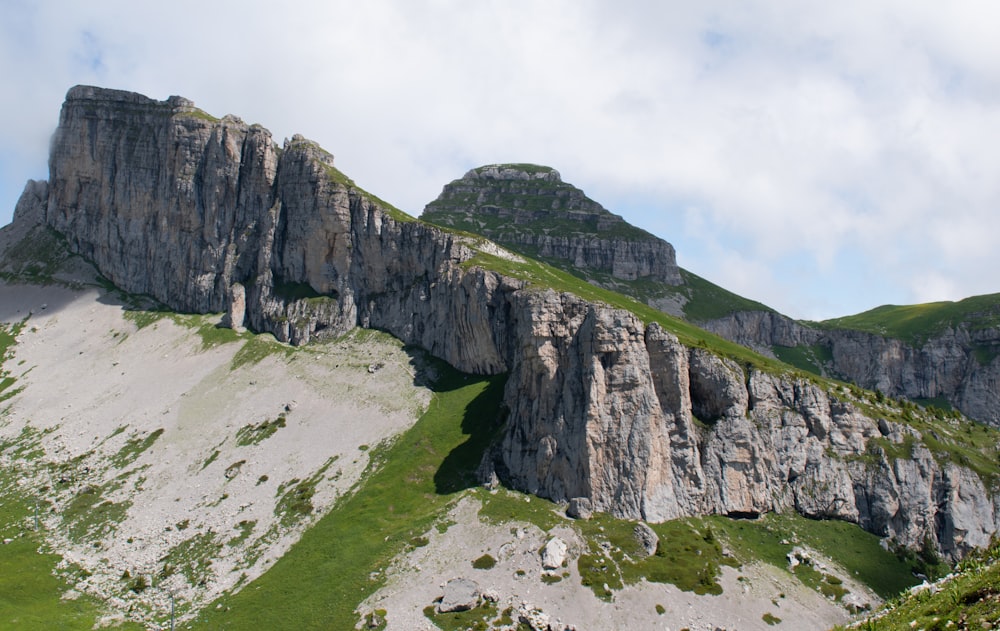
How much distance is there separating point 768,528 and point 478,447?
141 ft

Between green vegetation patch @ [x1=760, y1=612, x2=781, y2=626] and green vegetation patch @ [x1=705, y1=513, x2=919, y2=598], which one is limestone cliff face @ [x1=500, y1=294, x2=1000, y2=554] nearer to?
green vegetation patch @ [x1=705, y1=513, x2=919, y2=598]

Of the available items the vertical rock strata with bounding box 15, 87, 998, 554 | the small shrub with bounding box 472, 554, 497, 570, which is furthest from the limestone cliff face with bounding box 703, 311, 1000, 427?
the small shrub with bounding box 472, 554, 497, 570

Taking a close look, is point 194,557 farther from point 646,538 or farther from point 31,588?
point 646,538

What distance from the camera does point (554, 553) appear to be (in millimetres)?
76875

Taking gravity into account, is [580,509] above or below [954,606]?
below

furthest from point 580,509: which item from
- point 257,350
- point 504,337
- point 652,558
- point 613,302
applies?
point 257,350

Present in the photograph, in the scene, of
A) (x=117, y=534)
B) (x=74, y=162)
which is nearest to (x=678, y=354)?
(x=117, y=534)

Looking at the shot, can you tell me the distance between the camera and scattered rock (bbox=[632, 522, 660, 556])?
261 ft

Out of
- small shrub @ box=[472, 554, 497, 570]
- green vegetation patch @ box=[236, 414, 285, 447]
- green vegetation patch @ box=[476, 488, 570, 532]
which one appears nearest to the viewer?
small shrub @ box=[472, 554, 497, 570]

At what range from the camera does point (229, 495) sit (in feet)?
331

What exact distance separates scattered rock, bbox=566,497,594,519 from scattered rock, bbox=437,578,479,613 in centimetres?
1758

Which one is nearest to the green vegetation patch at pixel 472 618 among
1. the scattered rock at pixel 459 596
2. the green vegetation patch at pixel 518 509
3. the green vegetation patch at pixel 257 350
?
the scattered rock at pixel 459 596

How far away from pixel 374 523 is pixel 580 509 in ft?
92.8

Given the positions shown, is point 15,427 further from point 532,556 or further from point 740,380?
point 740,380
